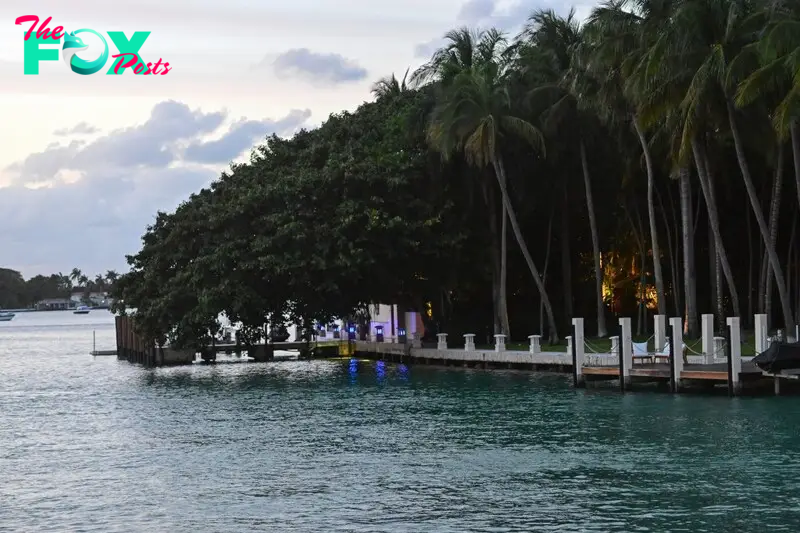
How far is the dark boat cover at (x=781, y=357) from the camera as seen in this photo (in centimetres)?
3828

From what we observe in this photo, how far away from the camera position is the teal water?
2450 cm

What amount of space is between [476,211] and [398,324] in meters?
10.4

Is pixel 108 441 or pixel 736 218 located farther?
pixel 736 218

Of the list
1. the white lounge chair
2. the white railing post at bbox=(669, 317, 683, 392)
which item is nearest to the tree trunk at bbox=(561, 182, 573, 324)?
the white lounge chair

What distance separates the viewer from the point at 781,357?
38.4 m

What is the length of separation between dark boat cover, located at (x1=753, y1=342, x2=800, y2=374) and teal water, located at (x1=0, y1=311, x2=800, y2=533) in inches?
44.1

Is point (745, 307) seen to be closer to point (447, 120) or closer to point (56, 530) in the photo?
point (447, 120)

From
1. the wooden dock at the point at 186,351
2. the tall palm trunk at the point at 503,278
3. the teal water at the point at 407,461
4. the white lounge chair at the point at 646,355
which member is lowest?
the teal water at the point at 407,461

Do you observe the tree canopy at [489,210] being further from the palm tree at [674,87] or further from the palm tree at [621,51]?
the palm tree at [674,87]

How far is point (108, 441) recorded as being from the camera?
3828cm

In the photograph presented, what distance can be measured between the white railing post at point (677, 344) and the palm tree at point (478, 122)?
65.3 feet

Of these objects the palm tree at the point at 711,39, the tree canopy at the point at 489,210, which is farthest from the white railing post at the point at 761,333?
the tree canopy at the point at 489,210

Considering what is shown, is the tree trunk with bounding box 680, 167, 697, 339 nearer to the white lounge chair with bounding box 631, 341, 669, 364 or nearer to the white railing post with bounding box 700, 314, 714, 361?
the white lounge chair with bounding box 631, 341, 669, 364

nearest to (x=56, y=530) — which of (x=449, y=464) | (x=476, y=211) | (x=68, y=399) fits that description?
(x=449, y=464)
